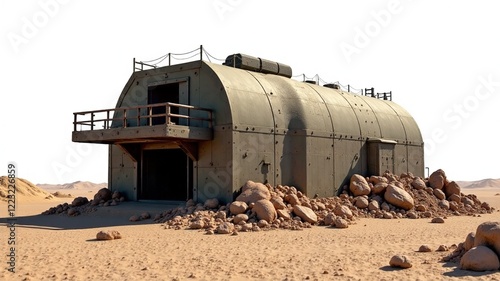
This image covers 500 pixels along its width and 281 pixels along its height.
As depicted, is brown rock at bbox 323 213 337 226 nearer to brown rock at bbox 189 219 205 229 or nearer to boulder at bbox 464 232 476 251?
brown rock at bbox 189 219 205 229

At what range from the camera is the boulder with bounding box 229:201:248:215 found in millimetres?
20469

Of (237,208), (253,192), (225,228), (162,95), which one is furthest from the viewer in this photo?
(162,95)

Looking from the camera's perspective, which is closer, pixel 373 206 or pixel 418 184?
pixel 373 206

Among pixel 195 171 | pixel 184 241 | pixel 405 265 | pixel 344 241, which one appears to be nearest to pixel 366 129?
pixel 195 171

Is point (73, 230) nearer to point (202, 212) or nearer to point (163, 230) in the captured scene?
point (163, 230)

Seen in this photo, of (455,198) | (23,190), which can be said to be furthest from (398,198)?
(23,190)

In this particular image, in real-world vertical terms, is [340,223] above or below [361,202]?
below

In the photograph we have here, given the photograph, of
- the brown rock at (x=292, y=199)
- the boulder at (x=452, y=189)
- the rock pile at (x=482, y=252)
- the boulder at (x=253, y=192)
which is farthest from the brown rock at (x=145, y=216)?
the boulder at (x=452, y=189)

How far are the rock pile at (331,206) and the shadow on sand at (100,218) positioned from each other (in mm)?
1477

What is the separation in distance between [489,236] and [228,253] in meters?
6.18

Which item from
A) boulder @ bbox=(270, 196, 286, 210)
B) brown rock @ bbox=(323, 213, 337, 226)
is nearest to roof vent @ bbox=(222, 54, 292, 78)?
boulder @ bbox=(270, 196, 286, 210)

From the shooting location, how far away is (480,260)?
37.7ft

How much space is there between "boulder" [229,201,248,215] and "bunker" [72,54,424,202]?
1.68 meters

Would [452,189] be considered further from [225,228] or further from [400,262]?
[400,262]
